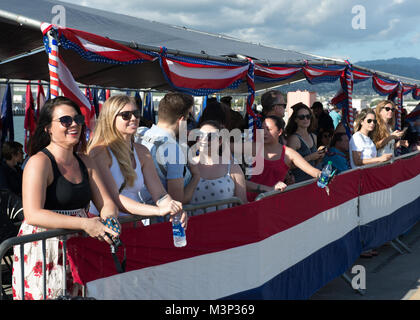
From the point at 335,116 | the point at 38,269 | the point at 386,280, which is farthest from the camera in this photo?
the point at 335,116

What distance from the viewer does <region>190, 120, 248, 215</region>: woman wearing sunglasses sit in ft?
13.7

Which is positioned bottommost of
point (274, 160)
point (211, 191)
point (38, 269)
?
point (38, 269)

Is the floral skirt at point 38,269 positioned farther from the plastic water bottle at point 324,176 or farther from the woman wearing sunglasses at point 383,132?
the woman wearing sunglasses at point 383,132

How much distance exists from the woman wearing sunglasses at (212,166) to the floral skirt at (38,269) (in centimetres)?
145

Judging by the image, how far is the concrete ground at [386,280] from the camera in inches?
219

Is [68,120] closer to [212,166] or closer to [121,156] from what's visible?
[121,156]

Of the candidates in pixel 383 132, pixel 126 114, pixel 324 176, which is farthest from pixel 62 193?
pixel 383 132

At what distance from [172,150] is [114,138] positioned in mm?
567

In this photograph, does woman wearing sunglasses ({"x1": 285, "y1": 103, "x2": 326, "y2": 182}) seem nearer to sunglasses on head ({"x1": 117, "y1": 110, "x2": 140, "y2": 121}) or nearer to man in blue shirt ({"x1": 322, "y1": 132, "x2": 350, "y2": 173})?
man in blue shirt ({"x1": 322, "y1": 132, "x2": 350, "y2": 173})

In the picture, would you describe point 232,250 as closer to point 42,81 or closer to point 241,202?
point 241,202

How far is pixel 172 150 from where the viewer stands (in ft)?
12.5

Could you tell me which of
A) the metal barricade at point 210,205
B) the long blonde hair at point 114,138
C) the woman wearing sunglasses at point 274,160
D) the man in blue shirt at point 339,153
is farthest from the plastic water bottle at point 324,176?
the long blonde hair at point 114,138

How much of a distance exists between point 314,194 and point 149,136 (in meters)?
1.94

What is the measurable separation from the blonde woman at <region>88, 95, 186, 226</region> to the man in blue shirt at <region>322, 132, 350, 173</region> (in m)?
3.92
